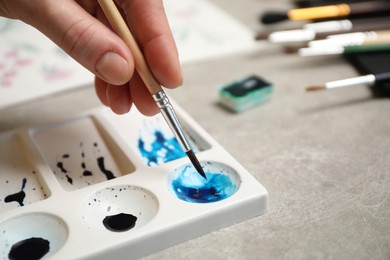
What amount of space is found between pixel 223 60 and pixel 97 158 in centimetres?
33

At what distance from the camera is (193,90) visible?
0.80 m

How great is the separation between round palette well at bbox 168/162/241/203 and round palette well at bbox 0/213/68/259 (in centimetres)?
12

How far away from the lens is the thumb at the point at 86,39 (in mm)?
516

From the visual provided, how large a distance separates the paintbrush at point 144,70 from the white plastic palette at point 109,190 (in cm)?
3

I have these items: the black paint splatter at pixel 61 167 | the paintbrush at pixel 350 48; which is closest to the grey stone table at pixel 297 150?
the paintbrush at pixel 350 48

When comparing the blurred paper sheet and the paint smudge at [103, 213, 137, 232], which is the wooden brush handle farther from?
the blurred paper sheet

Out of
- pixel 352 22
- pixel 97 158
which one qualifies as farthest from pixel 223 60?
pixel 97 158

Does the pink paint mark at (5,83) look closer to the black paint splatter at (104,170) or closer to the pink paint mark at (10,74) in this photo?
the pink paint mark at (10,74)

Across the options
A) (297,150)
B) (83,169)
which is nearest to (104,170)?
(83,169)

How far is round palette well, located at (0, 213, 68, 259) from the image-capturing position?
0.48 metres

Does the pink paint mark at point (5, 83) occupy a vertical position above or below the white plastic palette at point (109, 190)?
below

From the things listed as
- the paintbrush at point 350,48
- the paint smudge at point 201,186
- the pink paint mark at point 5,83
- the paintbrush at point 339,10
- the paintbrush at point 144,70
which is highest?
the paintbrush at point 144,70

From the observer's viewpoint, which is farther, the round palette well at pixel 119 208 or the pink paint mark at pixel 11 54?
the pink paint mark at pixel 11 54

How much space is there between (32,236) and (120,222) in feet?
0.27
